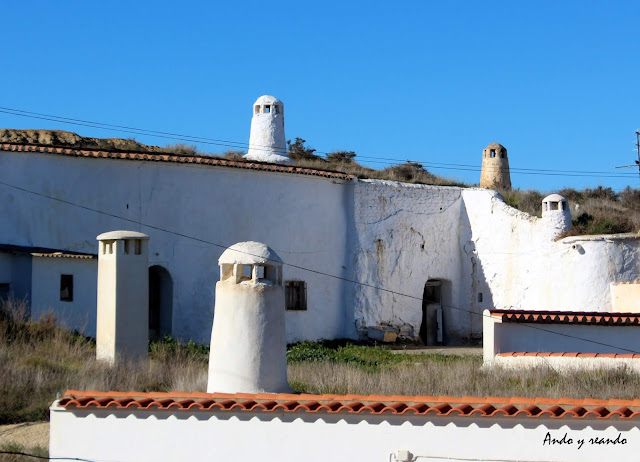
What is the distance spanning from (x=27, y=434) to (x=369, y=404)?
20.4 ft

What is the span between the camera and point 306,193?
86.3ft

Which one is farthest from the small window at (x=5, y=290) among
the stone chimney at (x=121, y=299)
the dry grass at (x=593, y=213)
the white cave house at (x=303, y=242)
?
the dry grass at (x=593, y=213)

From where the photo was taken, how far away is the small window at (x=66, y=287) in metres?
21.5

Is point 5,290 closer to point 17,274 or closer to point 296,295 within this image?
point 17,274

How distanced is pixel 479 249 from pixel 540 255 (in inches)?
95.8

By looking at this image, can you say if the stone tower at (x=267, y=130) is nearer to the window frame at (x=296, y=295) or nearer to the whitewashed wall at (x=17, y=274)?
the window frame at (x=296, y=295)

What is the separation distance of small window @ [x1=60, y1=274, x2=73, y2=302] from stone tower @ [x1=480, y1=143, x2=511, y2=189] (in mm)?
16651

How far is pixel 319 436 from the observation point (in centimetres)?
1053

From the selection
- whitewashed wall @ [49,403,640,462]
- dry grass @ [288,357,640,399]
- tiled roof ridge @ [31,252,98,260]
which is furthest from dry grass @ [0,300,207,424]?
whitewashed wall @ [49,403,640,462]

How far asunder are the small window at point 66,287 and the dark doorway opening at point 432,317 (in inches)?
453

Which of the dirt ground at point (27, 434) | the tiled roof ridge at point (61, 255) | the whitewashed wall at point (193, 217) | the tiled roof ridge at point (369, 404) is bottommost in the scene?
the dirt ground at point (27, 434)

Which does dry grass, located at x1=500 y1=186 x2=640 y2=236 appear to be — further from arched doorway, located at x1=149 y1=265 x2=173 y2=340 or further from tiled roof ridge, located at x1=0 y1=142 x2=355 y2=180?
arched doorway, located at x1=149 y1=265 x2=173 y2=340

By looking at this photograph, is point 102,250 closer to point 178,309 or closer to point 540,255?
point 178,309

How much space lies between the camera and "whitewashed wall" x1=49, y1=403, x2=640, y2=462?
10.1m
